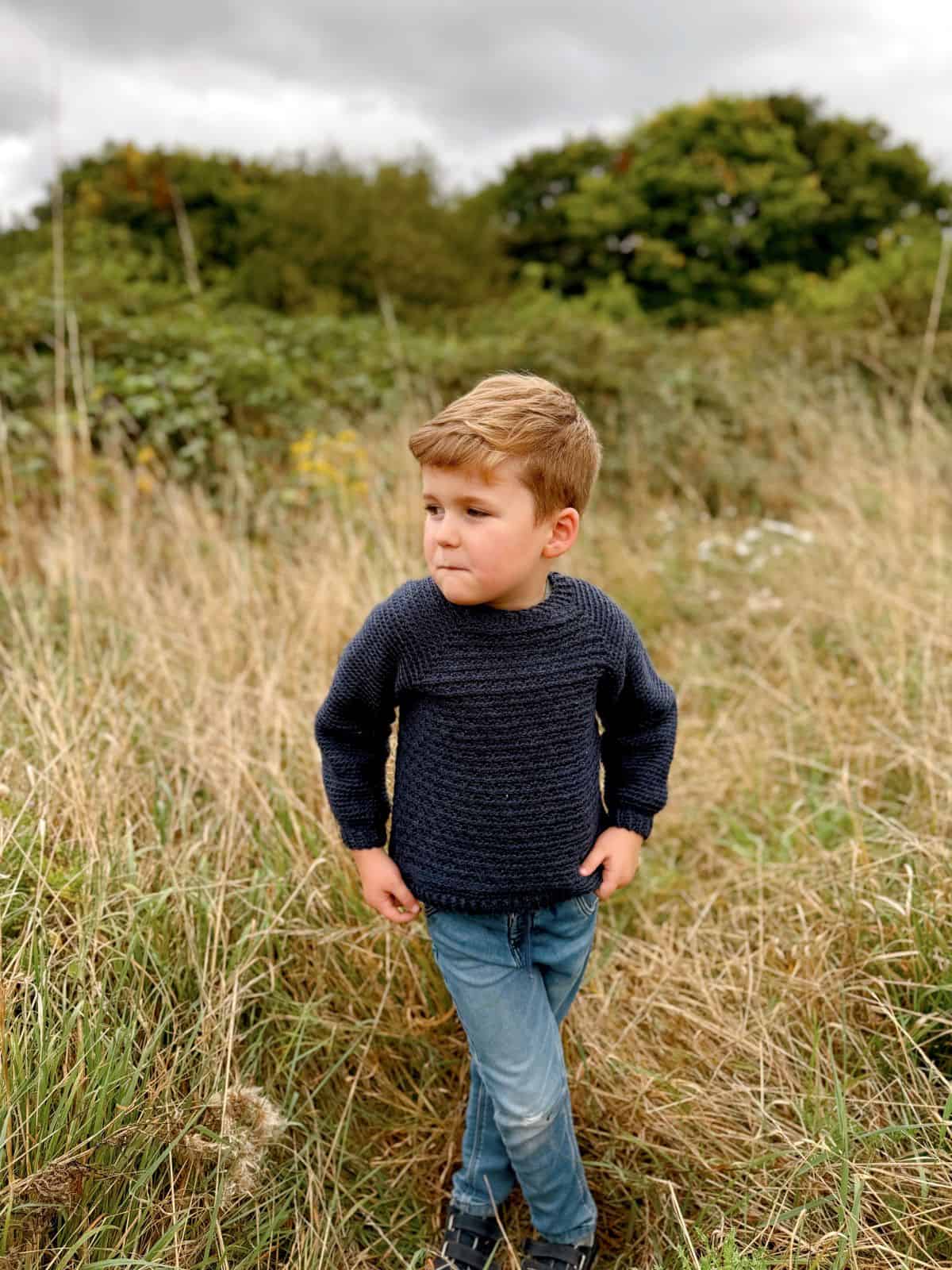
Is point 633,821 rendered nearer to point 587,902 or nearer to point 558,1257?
point 587,902

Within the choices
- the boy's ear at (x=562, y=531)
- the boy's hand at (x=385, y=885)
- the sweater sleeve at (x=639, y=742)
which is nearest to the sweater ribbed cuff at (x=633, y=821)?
the sweater sleeve at (x=639, y=742)

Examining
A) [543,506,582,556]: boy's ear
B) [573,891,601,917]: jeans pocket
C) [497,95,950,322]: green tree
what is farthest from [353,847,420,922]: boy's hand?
[497,95,950,322]: green tree

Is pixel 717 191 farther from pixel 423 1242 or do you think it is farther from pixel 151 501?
pixel 423 1242

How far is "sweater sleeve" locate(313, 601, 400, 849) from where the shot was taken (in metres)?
1.58

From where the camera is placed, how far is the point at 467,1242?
1.80 metres

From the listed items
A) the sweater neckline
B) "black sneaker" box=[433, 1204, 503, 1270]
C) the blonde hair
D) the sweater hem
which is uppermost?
the blonde hair

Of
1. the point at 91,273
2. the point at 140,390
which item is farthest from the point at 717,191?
the point at 140,390

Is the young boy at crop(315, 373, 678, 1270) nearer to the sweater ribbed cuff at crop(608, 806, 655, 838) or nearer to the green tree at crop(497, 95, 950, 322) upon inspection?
the sweater ribbed cuff at crop(608, 806, 655, 838)

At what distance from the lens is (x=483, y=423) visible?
1.43 m

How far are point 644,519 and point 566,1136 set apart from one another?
418cm

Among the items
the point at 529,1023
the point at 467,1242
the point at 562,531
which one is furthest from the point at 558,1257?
the point at 562,531

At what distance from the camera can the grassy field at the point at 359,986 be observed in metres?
1.59

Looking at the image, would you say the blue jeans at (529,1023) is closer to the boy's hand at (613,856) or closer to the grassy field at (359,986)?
the boy's hand at (613,856)

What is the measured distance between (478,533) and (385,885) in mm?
620
